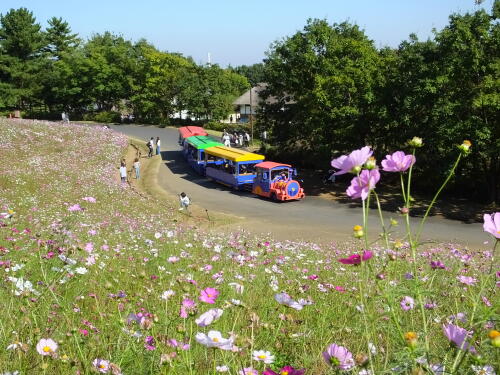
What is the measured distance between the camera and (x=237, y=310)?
11.4ft

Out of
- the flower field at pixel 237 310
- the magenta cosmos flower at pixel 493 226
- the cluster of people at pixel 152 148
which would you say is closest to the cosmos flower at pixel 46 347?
the flower field at pixel 237 310

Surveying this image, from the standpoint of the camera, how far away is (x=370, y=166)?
1.99 meters

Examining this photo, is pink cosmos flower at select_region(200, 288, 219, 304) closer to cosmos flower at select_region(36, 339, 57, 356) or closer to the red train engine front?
cosmos flower at select_region(36, 339, 57, 356)

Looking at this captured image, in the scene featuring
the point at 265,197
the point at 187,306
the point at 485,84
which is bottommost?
the point at 265,197

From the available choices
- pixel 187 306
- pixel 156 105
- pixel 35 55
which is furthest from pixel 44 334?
pixel 35 55

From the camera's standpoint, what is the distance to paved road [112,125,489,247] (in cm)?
1779

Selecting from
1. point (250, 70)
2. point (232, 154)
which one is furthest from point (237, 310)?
point (250, 70)

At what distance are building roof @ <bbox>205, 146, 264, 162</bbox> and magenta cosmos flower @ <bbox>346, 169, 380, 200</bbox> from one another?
2373cm

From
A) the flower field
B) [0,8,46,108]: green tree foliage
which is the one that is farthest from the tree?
the flower field

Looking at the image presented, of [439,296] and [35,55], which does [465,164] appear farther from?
[35,55]

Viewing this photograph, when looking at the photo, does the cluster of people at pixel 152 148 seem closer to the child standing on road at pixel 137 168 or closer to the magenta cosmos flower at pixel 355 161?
the child standing on road at pixel 137 168

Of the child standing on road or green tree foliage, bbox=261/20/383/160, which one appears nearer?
green tree foliage, bbox=261/20/383/160

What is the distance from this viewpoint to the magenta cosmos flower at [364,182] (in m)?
1.97

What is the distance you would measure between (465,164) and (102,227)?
18905 millimetres
